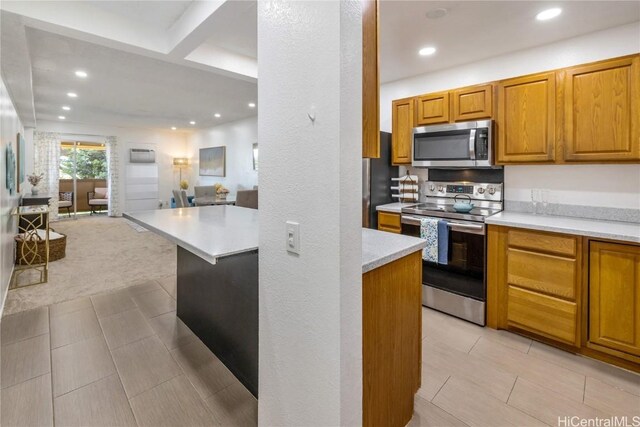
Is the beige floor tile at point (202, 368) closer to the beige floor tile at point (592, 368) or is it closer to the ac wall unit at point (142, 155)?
the beige floor tile at point (592, 368)

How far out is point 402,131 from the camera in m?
3.59

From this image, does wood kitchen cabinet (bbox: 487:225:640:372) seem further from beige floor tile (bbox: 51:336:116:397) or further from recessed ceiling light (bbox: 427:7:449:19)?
beige floor tile (bbox: 51:336:116:397)

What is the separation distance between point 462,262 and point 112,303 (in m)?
3.39

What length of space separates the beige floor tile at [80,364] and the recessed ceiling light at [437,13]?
11.2ft

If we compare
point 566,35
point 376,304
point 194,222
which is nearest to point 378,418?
point 376,304

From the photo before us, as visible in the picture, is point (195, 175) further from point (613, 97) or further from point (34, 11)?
point (613, 97)

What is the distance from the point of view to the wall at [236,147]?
25.7 feet

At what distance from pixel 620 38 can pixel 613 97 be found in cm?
70

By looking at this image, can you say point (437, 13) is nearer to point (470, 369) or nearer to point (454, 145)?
point (454, 145)

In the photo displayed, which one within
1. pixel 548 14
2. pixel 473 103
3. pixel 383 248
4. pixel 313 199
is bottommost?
pixel 383 248

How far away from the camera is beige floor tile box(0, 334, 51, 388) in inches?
79.0

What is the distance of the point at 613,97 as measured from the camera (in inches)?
90.5

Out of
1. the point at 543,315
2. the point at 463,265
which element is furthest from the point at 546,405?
the point at 463,265

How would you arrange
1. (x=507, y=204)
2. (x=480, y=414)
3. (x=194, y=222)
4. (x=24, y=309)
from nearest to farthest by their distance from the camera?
(x=480, y=414)
(x=194, y=222)
(x=24, y=309)
(x=507, y=204)
